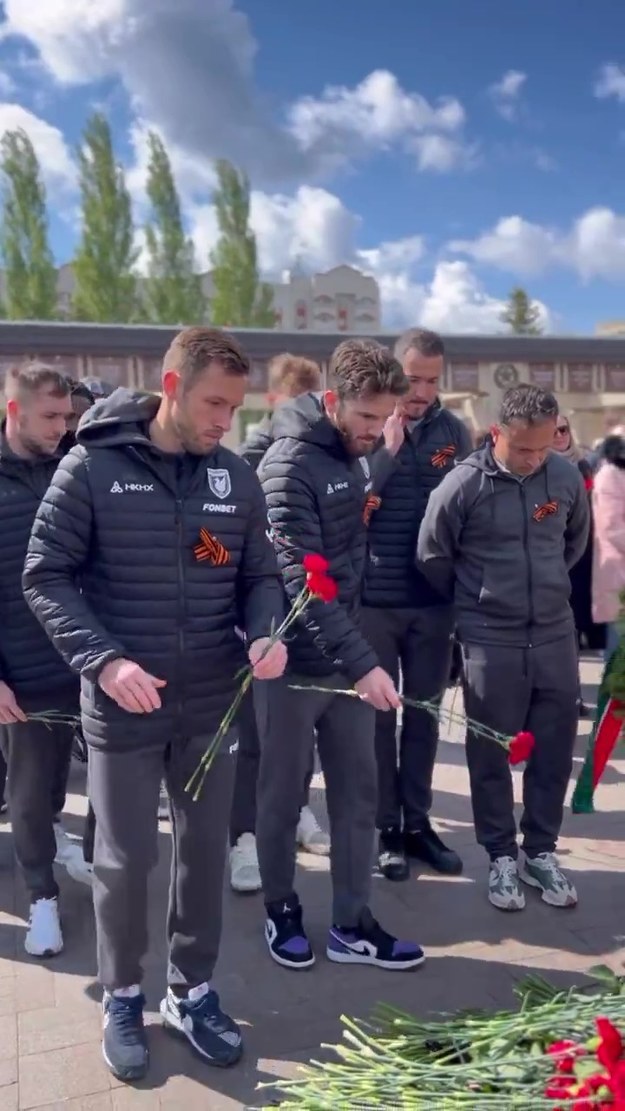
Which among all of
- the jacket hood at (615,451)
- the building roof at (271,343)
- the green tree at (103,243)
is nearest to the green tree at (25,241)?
the green tree at (103,243)

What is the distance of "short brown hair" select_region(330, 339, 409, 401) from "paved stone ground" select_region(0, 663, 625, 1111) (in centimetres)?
185

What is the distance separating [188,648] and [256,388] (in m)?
12.3

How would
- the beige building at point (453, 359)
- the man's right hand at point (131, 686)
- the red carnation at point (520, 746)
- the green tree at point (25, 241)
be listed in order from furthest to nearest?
the green tree at point (25, 241) → the beige building at point (453, 359) → the red carnation at point (520, 746) → the man's right hand at point (131, 686)

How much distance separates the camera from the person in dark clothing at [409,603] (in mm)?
3754

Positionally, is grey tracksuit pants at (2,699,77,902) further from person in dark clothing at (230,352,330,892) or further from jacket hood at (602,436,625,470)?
jacket hood at (602,436,625,470)

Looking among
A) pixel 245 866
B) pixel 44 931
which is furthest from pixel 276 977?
pixel 44 931

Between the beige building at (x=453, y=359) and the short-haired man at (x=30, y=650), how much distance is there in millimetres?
9835

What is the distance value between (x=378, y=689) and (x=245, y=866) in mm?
1337

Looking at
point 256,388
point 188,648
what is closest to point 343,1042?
point 188,648

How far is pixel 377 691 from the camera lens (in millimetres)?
2812

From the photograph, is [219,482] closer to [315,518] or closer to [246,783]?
[315,518]

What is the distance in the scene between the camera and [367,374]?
2840 millimetres

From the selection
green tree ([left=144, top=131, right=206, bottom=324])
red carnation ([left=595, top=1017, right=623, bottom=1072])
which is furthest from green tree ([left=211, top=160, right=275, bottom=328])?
red carnation ([left=595, top=1017, right=623, bottom=1072])

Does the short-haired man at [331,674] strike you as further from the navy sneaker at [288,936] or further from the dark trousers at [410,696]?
the dark trousers at [410,696]
